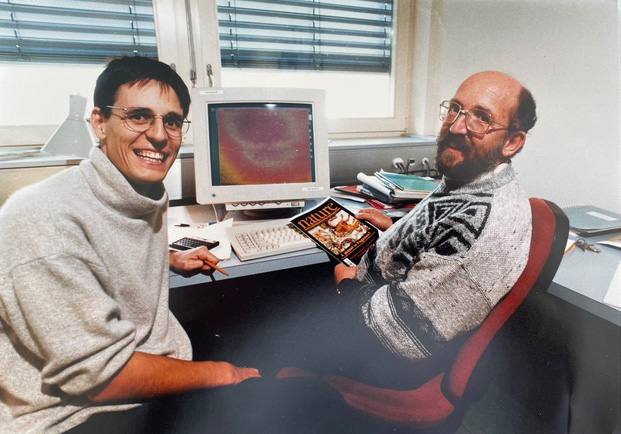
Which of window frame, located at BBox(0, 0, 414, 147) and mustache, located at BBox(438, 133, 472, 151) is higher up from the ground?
window frame, located at BBox(0, 0, 414, 147)

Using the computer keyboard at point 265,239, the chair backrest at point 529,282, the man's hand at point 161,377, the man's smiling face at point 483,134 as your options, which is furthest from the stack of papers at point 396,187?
the man's hand at point 161,377

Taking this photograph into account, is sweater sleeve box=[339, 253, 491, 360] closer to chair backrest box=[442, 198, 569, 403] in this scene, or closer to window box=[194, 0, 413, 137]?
chair backrest box=[442, 198, 569, 403]

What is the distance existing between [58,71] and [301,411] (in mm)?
967

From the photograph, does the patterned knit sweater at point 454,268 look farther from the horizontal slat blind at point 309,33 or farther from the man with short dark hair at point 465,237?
the horizontal slat blind at point 309,33

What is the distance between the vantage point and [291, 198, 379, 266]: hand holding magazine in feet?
3.79

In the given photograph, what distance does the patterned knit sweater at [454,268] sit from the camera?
29.0 inches

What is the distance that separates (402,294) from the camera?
82cm

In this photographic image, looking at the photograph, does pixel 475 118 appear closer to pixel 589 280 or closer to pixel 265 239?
pixel 589 280

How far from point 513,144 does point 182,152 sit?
1.10 metres

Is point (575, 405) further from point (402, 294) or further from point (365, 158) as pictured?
point (365, 158)

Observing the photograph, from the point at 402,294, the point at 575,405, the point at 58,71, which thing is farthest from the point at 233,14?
the point at 575,405

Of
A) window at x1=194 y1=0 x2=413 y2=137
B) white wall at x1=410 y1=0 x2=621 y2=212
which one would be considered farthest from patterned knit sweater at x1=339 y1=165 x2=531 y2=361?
window at x1=194 y1=0 x2=413 y2=137

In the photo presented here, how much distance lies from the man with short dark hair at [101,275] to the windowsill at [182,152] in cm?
31

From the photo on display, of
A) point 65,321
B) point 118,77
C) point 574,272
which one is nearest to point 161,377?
point 65,321
